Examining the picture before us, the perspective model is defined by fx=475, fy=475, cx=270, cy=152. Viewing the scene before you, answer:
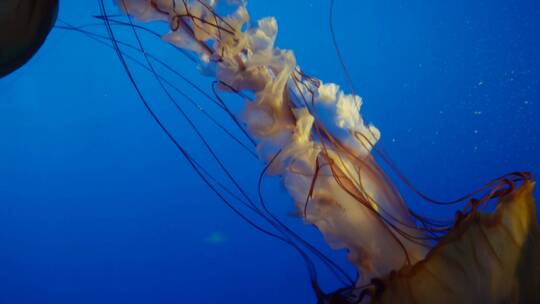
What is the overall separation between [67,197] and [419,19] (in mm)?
10156

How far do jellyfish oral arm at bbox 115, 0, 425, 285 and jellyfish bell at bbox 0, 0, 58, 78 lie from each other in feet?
1.05

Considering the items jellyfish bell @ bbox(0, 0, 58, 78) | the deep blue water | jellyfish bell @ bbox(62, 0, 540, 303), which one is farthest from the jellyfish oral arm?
the deep blue water

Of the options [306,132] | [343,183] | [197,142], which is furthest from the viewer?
[197,142]

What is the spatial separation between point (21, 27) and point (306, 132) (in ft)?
4.04

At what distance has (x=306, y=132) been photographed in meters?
1.91

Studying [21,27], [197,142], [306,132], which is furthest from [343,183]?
[197,142]

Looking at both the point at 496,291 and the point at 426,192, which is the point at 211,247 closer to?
the point at 426,192

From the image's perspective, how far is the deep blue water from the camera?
9.35 m

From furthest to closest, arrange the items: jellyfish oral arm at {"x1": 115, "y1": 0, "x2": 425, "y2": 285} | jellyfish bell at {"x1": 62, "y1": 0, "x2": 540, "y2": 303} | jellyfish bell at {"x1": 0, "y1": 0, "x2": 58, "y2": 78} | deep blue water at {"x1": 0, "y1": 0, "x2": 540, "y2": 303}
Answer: deep blue water at {"x1": 0, "y1": 0, "x2": 540, "y2": 303}, jellyfish oral arm at {"x1": 115, "y1": 0, "x2": 425, "y2": 285}, jellyfish bell at {"x1": 0, "y1": 0, "x2": 58, "y2": 78}, jellyfish bell at {"x1": 62, "y1": 0, "x2": 540, "y2": 303}

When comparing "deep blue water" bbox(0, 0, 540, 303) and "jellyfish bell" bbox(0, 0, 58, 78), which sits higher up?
"deep blue water" bbox(0, 0, 540, 303)

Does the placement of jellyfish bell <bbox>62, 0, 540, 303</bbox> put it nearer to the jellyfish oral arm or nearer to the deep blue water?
the jellyfish oral arm

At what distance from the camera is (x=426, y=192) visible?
13766mm

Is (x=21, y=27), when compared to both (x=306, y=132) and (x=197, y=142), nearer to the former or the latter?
(x=306, y=132)

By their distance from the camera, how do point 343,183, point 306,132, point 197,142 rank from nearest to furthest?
1. point 306,132
2. point 343,183
3. point 197,142
